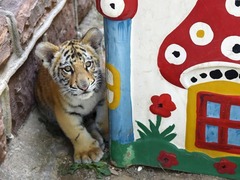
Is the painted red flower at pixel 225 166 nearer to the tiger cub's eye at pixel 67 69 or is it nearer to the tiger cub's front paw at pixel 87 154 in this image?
the tiger cub's front paw at pixel 87 154

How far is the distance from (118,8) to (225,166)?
859 mm

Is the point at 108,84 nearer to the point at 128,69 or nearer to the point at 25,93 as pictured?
the point at 128,69

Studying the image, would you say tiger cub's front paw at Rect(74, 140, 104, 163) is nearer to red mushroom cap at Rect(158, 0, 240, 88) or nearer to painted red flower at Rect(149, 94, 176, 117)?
painted red flower at Rect(149, 94, 176, 117)

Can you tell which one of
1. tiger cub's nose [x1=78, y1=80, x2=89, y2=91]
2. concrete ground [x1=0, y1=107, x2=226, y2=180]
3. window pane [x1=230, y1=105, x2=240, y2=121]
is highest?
tiger cub's nose [x1=78, y1=80, x2=89, y2=91]

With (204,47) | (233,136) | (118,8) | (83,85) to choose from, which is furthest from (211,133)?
(118,8)

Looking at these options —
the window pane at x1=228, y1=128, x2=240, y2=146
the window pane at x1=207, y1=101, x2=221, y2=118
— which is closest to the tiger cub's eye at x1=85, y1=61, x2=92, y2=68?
the window pane at x1=207, y1=101, x2=221, y2=118

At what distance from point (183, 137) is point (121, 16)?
0.62 metres

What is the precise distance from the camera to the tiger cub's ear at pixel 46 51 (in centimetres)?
264

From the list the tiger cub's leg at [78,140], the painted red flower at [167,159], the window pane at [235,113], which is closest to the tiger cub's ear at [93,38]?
the tiger cub's leg at [78,140]

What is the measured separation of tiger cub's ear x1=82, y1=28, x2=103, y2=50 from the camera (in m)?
2.67

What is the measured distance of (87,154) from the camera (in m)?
2.79

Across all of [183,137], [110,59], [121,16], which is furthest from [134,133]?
[121,16]

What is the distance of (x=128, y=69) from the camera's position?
8.06 ft

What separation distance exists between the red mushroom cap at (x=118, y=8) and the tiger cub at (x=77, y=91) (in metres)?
0.36
